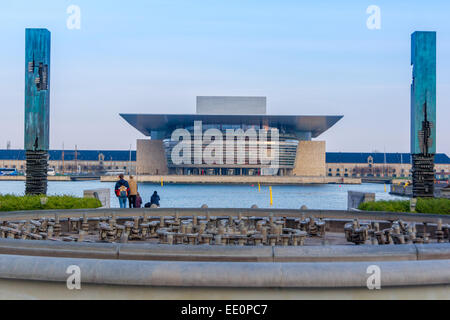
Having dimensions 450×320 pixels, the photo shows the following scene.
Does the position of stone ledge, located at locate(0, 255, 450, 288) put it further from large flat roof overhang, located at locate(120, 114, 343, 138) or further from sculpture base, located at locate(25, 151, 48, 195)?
large flat roof overhang, located at locate(120, 114, 343, 138)

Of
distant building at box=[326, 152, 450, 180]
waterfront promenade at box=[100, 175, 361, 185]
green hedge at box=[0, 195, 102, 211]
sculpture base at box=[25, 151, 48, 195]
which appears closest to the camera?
green hedge at box=[0, 195, 102, 211]

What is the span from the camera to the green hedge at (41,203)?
1420cm

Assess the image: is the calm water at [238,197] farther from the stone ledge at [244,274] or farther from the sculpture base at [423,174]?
the stone ledge at [244,274]

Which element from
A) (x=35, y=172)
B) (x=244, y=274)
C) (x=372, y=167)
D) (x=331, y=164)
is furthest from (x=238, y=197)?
(x=372, y=167)

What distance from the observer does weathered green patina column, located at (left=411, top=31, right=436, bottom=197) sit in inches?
757

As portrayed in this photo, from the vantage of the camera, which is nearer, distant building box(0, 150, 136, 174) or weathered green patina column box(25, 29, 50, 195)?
weathered green patina column box(25, 29, 50, 195)

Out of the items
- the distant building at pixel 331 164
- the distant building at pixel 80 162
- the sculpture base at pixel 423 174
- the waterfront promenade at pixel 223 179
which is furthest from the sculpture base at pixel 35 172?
the distant building at pixel 80 162

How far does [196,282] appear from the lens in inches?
193

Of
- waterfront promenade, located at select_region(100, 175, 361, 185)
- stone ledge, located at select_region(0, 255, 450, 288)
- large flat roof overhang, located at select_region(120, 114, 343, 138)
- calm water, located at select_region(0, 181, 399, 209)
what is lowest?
calm water, located at select_region(0, 181, 399, 209)

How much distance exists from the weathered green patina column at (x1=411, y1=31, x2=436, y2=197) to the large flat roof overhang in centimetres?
10226

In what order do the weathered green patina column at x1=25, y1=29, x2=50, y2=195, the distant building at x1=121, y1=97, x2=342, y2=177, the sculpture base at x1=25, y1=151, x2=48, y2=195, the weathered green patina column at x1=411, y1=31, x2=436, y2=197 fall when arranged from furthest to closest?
the distant building at x1=121, y1=97, x2=342, y2=177
the sculpture base at x1=25, y1=151, x2=48, y2=195
the weathered green patina column at x1=25, y1=29, x2=50, y2=195
the weathered green patina column at x1=411, y1=31, x2=436, y2=197

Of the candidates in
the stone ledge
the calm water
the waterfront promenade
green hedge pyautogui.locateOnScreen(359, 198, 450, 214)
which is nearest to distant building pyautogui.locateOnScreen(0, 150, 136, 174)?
the waterfront promenade

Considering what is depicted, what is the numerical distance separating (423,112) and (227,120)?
10751cm

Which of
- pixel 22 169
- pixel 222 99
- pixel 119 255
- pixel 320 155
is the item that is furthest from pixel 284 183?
pixel 119 255
